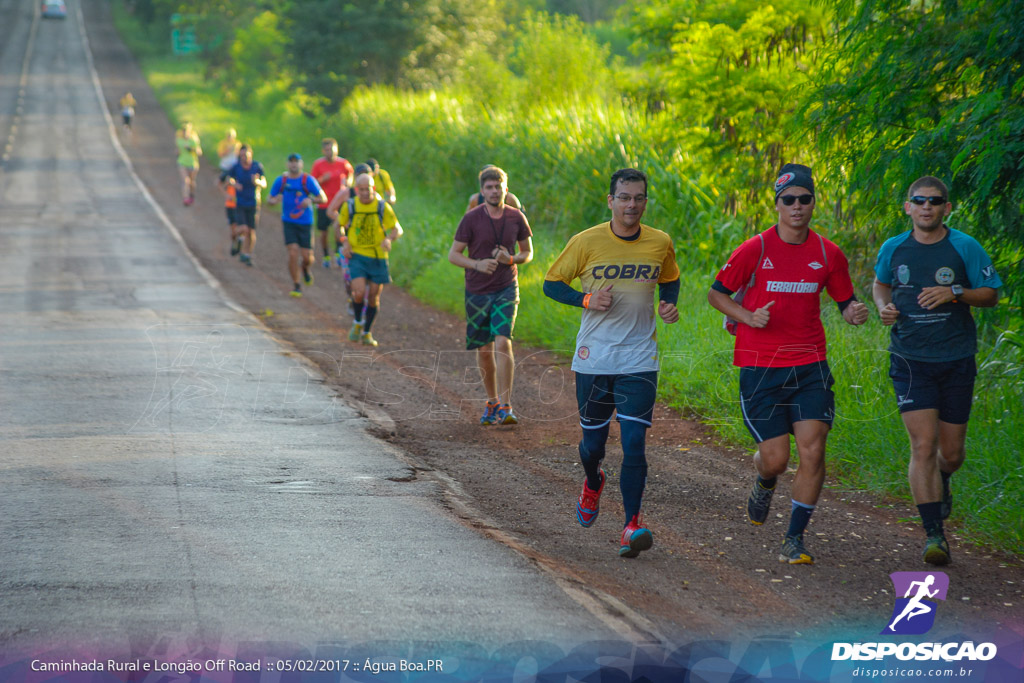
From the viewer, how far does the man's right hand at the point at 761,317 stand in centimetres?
572

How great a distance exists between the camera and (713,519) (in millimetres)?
6742

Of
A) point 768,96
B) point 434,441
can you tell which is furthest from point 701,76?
point 434,441

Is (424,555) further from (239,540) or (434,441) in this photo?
(434,441)

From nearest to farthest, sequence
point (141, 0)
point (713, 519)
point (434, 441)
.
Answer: point (713, 519) < point (434, 441) < point (141, 0)

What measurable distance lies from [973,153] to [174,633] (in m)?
5.55

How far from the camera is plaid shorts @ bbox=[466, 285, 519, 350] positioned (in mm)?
9219

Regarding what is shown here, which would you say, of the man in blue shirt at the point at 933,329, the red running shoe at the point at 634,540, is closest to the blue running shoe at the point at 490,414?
the red running shoe at the point at 634,540

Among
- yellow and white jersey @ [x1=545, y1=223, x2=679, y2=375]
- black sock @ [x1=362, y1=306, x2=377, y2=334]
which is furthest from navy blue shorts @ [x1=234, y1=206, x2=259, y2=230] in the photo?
yellow and white jersey @ [x1=545, y1=223, x2=679, y2=375]

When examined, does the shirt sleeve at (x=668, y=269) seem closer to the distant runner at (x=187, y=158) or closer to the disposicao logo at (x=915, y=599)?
the disposicao logo at (x=915, y=599)

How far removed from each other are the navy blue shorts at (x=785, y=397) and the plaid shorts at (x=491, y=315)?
11.6ft

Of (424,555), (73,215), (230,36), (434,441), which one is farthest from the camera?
(230,36)

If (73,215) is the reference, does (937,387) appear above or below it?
above

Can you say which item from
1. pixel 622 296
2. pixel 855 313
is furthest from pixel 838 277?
pixel 622 296

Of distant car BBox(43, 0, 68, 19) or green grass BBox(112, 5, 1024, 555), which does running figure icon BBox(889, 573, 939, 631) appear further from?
distant car BBox(43, 0, 68, 19)
